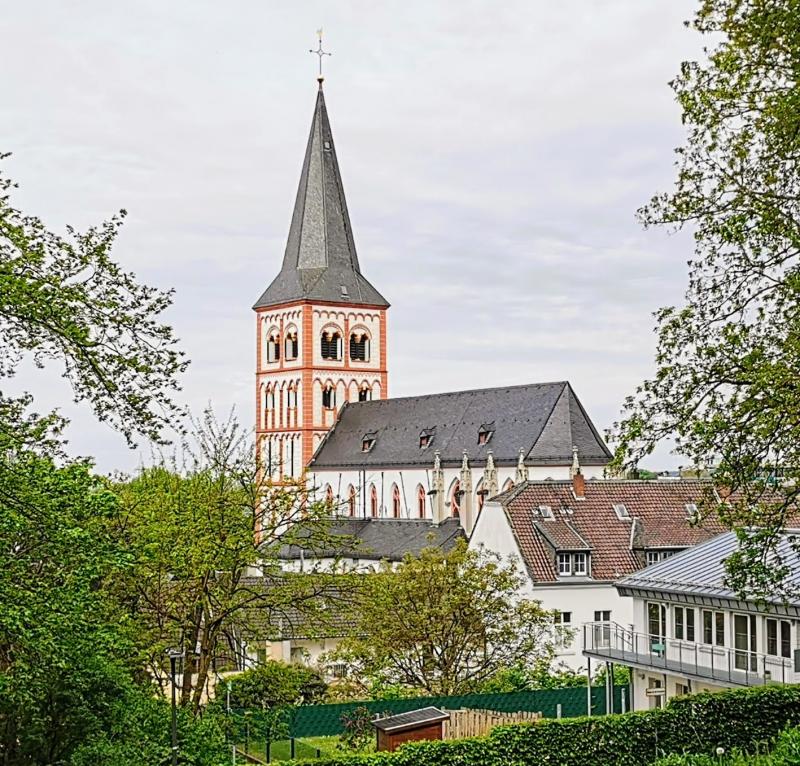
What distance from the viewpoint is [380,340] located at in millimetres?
93250

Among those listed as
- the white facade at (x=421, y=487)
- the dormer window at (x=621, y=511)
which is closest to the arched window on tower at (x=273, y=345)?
the white facade at (x=421, y=487)

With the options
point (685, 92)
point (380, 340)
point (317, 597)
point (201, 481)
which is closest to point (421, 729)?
point (317, 597)

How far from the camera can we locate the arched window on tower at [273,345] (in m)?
93.5

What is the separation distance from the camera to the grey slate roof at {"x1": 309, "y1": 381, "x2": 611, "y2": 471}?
67.8 meters

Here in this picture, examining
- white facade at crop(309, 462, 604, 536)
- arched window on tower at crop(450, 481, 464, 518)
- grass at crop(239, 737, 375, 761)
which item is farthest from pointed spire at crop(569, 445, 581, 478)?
grass at crop(239, 737, 375, 761)

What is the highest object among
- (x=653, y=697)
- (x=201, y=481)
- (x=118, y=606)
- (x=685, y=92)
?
(x=685, y=92)

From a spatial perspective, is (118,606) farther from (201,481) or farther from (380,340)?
(380,340)

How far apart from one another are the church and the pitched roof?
23.4m

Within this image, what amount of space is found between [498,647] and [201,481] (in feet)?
42.1

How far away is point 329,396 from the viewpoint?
295 ft

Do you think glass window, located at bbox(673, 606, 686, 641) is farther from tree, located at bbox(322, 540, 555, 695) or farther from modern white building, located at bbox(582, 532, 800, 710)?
tree, located at bbox(322, 540, 555, 695)

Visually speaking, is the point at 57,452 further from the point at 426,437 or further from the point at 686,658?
the point at 426,437

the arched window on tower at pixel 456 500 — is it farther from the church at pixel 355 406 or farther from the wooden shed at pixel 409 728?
the wooden shed at pixel 409 728

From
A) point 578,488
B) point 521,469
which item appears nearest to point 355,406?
point 521,469
